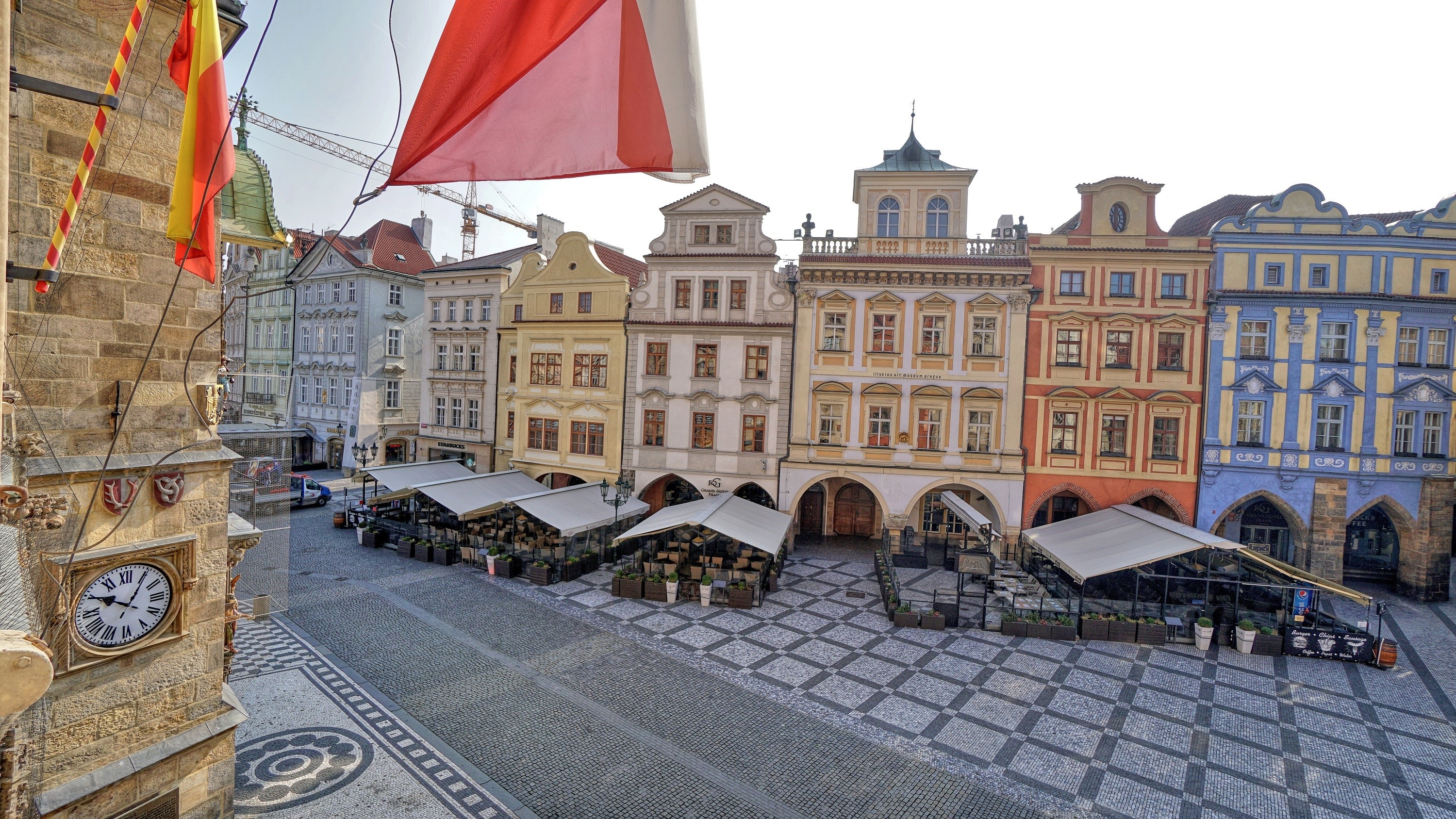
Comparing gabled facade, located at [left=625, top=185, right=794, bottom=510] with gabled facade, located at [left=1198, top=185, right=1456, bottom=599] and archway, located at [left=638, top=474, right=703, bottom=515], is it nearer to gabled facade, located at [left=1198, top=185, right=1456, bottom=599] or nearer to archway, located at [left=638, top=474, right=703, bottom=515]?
archway, located at [left=638, top=474, right=703, bottom=515]

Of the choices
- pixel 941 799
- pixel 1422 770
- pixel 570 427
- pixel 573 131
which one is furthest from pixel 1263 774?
pixel 570 427

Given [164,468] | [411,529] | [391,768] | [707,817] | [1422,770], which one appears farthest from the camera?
[411,529]

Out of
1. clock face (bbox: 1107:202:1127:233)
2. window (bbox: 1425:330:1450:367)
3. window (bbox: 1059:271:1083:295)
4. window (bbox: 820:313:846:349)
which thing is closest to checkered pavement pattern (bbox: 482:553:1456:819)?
window (bbox: 820:313:846:349)

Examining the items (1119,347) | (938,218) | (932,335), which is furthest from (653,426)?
(1119,347)

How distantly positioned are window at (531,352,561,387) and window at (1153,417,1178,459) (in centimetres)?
2226

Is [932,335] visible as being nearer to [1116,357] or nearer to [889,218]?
[889,218]

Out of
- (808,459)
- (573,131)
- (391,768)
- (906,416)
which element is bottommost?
(391,768)

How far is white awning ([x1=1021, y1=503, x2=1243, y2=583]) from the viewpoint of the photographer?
15.8m

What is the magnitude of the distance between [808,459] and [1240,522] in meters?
15.5

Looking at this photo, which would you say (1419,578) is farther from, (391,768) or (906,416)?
(391,768)

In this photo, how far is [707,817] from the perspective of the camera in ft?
29.4

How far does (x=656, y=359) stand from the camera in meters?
25.0

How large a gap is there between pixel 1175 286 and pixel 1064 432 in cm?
612

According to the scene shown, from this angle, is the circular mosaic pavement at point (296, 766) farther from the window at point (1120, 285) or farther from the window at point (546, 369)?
the window at point (1120, 285)
